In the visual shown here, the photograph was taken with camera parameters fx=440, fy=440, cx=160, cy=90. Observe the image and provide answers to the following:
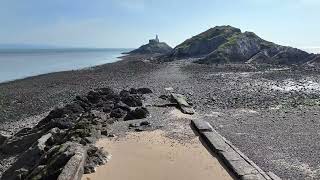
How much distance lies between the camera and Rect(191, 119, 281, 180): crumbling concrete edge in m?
12.6

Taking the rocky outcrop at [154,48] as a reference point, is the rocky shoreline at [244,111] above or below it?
above

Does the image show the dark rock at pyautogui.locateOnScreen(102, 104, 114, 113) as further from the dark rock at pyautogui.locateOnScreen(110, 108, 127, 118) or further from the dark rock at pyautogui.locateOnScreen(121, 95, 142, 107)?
the dark rock at pyautogui.locateOnScreen(121, 95, 142, 107)

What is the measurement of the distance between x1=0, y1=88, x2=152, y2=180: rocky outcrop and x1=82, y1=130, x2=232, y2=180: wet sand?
575mm

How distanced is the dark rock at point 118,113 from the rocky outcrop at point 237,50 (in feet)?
155

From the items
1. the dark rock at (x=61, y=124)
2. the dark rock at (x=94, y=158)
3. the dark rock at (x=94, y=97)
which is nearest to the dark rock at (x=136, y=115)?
the dark rock at (x=61, y=124)

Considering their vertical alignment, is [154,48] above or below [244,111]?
below

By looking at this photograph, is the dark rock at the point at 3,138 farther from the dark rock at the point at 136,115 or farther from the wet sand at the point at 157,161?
the wet sand at the point at 157,161

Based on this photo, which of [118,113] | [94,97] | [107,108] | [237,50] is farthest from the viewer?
[237,50]

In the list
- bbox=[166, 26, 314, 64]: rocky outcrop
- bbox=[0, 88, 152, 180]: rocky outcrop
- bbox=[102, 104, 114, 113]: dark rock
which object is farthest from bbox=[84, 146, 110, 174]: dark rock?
bbox=[166, 26, 314, 64]: rocky outcrop

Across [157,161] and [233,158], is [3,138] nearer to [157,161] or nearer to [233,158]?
[157,161]

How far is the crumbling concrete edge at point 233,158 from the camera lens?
1261 cm

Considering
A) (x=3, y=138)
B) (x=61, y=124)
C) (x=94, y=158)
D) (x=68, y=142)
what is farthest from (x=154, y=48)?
(x=94, y=158)

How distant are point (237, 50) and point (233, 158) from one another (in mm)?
62298

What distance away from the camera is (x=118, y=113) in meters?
22.2
